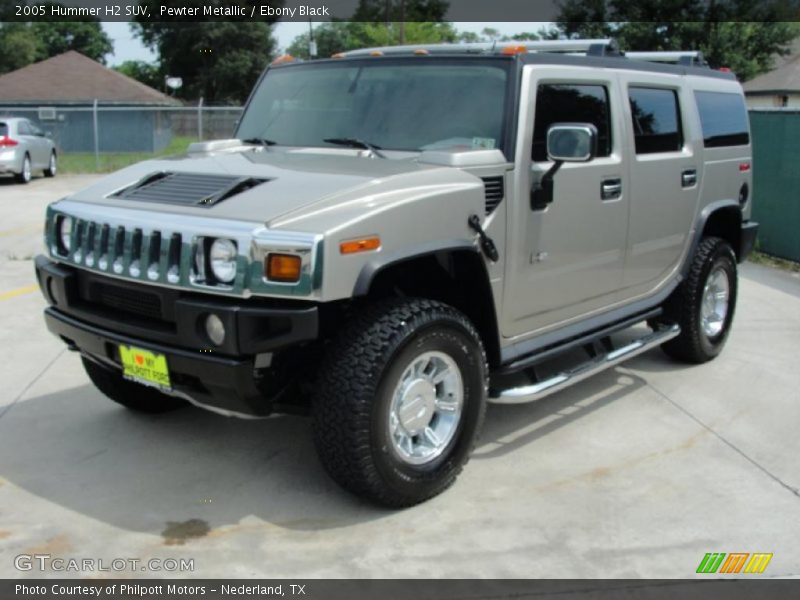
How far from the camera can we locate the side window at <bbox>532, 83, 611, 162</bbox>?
14.9ft

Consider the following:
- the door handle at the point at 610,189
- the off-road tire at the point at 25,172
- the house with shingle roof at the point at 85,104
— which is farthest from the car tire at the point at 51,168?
the door handle at the point at 610,189

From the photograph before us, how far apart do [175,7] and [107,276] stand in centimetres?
5125

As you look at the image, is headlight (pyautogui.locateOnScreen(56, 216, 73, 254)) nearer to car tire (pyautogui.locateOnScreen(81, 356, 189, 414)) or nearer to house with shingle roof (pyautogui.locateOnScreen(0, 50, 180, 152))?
car tire (pyautogui.locateOnScreen(81, 356, 189, 414))

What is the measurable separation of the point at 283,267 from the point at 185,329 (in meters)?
0.50

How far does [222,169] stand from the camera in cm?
423

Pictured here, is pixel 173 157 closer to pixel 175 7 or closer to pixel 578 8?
pixel 578 8

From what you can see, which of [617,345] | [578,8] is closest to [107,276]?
[617,345]

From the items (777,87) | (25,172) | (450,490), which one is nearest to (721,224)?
(450,490)

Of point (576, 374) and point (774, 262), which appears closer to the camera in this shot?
point (576, 374)

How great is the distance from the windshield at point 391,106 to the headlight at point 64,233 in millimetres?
1308

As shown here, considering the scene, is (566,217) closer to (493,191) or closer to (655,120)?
(493,191)

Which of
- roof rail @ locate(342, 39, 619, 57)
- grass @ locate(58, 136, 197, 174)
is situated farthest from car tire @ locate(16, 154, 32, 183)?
roof rail @ locate(342, 39, 619, 57)

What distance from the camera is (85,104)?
134 ft

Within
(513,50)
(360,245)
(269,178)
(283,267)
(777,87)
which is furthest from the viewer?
(777,87)
